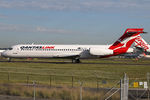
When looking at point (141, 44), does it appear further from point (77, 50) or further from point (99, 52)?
point (77, 50)

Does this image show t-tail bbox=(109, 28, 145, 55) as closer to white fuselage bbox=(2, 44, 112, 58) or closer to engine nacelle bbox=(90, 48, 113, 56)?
engine nacelle bbox=(90, 48, 113, 56)

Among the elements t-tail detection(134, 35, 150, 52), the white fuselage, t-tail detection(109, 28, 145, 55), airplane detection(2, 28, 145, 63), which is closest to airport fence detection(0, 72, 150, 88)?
the white fuselage

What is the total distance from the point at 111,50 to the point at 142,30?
291 inches

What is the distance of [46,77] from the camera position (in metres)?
34.6

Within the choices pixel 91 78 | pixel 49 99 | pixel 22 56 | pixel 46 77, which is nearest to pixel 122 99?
pixel 49 99

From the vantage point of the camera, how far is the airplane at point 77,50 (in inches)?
2403

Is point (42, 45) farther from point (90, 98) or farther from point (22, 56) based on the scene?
point (90, 98)

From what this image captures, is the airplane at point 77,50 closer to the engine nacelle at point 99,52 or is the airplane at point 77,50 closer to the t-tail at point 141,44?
the engine nacelle at point 99,52

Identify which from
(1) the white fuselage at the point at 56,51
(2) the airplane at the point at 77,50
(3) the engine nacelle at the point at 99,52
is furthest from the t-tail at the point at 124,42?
(1) the white fuselage at the point at 56,51

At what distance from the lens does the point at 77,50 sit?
62.7 m

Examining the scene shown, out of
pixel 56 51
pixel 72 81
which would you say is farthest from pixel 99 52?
pixel 72 81

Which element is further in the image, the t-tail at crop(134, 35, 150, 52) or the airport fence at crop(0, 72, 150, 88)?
the t-tail at crop(134, 35, 150, 52)

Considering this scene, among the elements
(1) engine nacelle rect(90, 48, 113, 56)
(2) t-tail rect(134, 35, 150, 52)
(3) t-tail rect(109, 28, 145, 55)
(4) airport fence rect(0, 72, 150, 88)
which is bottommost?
(4) airport fence rect(0, 72, 150, 88)

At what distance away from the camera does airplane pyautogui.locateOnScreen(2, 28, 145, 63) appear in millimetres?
61047
